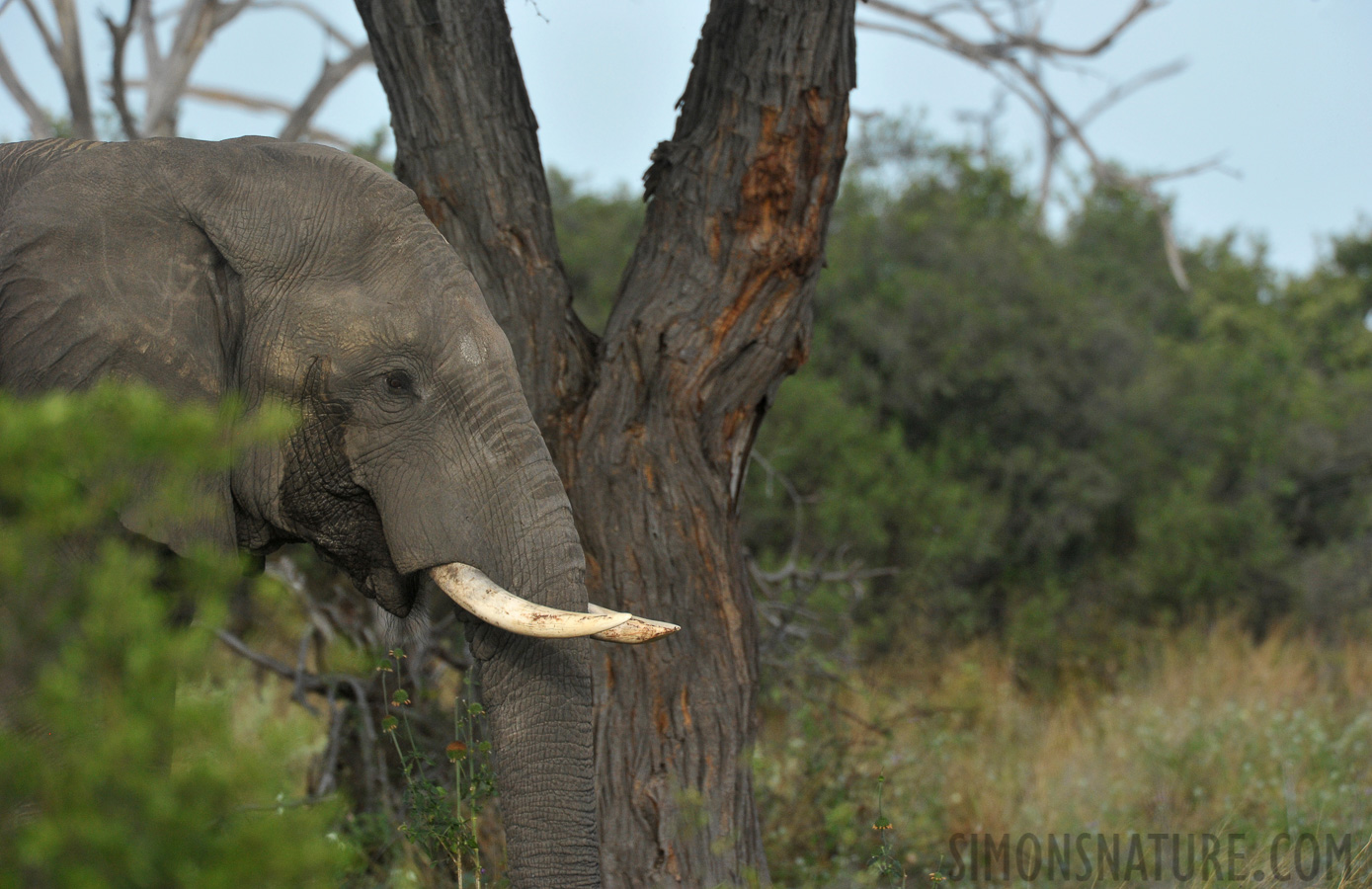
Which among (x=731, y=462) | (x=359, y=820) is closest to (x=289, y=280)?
(x=731, y=462)

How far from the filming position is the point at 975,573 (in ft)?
32.9

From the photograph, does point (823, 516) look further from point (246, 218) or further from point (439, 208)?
point (246, 218)

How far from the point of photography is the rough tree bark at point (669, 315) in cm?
388

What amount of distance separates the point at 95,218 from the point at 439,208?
4.08ft

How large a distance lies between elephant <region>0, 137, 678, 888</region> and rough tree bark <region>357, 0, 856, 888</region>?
2.57 ft

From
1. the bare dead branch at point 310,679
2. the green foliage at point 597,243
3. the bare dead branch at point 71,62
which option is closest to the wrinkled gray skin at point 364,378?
the bare dead branch at point 310,679

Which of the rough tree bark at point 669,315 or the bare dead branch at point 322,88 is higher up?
the bare dead branch at point 322,88

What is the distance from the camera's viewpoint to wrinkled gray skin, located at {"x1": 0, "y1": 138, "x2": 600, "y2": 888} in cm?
296

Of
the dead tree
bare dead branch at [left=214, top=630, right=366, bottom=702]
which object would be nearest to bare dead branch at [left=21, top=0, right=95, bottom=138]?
the dead tree

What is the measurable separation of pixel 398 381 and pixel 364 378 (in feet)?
0.27

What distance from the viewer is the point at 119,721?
1.35 m

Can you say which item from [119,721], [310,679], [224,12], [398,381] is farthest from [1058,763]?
[224,12]

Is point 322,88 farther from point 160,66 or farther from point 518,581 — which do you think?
point 518,581

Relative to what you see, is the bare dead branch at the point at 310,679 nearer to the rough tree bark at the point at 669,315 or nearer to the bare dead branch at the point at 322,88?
the rough tree bark at the point at 669,315
